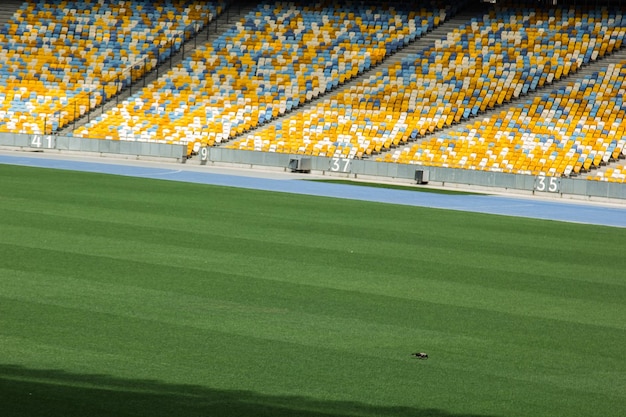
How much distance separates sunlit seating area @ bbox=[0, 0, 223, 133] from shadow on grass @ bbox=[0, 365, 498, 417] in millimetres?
35309

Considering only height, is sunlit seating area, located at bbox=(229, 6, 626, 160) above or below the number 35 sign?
above

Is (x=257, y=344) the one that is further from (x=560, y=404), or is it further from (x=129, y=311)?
(x=560, y=404)

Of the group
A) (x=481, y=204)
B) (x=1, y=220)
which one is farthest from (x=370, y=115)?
(x=1, y=220)

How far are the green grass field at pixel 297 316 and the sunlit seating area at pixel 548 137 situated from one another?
13.8 meters

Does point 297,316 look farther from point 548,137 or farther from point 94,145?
point 94,145

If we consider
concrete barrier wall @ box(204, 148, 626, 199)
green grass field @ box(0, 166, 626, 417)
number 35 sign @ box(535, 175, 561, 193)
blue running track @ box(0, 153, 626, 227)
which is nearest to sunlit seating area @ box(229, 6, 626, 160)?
concrete barrier wall @ box(204, 148, 626, 199)

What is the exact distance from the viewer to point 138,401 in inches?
360

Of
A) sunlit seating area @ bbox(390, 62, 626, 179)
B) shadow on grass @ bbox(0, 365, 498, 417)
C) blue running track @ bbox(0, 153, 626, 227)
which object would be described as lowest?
shadow on grass @ bbox(0, 365, 498, 417)

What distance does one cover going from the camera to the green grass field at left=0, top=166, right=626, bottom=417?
9.63 m

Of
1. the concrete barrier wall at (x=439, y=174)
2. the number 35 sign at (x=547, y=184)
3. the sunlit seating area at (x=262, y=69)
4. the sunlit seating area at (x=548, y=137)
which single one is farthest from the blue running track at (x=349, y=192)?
the sunlit seating area at (x=262, y=69)

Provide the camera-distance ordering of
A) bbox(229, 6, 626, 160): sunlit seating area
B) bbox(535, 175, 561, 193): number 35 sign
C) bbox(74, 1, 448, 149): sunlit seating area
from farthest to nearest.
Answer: bbox(74, 1, 448, 149): sunlit seating area, bbox(229, 6, 626, 160): sunlit seating area, bbox(535, 175, 561, 193): number 35 sign

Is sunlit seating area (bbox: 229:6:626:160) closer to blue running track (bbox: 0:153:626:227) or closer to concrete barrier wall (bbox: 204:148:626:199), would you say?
concrete barrier wall (bbox: 204:148:626:199)

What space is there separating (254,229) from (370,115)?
2099 centimetres

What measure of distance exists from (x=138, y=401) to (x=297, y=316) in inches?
161
